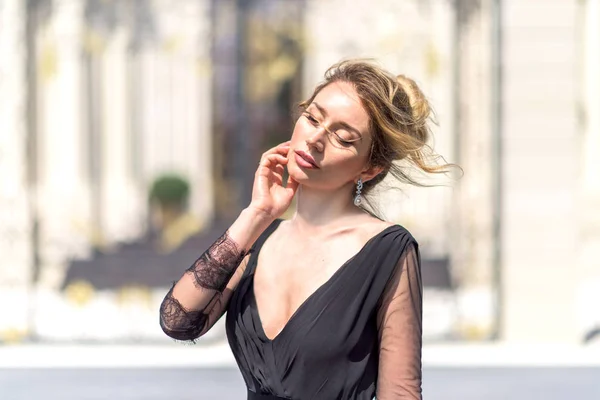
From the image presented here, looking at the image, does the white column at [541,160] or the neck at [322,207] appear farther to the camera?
the white column at [541,160]

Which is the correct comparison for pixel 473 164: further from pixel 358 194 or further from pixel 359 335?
pixel 359 335

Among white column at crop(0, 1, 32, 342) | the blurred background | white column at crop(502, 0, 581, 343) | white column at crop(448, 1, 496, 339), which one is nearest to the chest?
the blurred background

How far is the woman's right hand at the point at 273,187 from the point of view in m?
2.03

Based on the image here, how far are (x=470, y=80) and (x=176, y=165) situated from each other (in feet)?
13.5

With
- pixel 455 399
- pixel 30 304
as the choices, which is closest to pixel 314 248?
pixel 455 399

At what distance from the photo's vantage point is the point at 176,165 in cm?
1248

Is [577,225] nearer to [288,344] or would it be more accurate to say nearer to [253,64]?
[253,64]

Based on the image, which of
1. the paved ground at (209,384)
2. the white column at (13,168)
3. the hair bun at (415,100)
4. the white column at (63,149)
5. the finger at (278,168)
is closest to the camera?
the hair bun at (415,100)

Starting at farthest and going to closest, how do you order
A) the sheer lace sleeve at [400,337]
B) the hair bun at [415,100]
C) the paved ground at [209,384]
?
1. the paved ground at [209,384]
2. the hair bun at [415,100]
3. the sheer lace sleeve at [400,337]

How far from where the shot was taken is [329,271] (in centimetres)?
197

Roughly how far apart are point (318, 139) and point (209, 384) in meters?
4.70

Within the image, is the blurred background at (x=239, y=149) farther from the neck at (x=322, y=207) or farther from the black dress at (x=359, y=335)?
the black dress at (x=359, y=335)

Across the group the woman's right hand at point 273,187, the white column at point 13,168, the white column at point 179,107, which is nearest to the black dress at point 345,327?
the woman's right hand at point 273,187

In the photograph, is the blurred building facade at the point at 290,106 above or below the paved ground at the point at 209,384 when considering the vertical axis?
above
